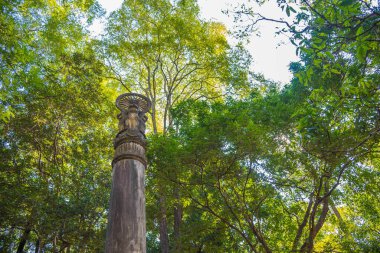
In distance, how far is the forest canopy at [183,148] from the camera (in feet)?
26.3

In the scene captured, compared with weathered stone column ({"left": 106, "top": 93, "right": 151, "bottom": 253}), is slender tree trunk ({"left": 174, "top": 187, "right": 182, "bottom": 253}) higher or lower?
higher

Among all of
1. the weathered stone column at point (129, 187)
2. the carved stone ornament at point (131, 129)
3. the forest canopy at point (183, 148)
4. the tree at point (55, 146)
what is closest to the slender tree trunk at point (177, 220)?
the forest canopy at point (183, 148)

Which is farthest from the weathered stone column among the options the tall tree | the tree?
the tall tree

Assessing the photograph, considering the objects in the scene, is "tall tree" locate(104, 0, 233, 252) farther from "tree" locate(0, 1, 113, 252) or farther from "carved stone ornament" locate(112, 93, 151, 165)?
"carved stone ornament" locate(112, 93, 151, 165)

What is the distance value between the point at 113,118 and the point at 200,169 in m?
6.09

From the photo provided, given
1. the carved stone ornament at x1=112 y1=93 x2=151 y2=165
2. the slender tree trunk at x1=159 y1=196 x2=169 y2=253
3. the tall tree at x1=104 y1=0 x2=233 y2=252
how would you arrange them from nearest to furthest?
1. the carved stone ornament at x1=112 y1=93 x2=151 y2=165
2. the slender tree trunk at x1=159 y1=196 x2=169 y2=253
3. the tall tree at x1=104 y1=0 x2=233 y2=252

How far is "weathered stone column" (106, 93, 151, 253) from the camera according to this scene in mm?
3377

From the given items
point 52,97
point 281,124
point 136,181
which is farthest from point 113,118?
point 136,181

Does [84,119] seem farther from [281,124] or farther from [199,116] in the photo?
[281,124]

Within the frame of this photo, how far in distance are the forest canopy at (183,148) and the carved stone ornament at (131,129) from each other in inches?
80.3

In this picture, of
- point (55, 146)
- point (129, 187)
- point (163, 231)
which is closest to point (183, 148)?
point (163, 231)

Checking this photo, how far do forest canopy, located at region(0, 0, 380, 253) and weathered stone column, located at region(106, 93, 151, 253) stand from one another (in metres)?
2.26

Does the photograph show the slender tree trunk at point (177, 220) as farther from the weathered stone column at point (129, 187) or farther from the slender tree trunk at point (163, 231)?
the weathered stone column at point (129, 187)

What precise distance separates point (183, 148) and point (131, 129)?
4.14m
